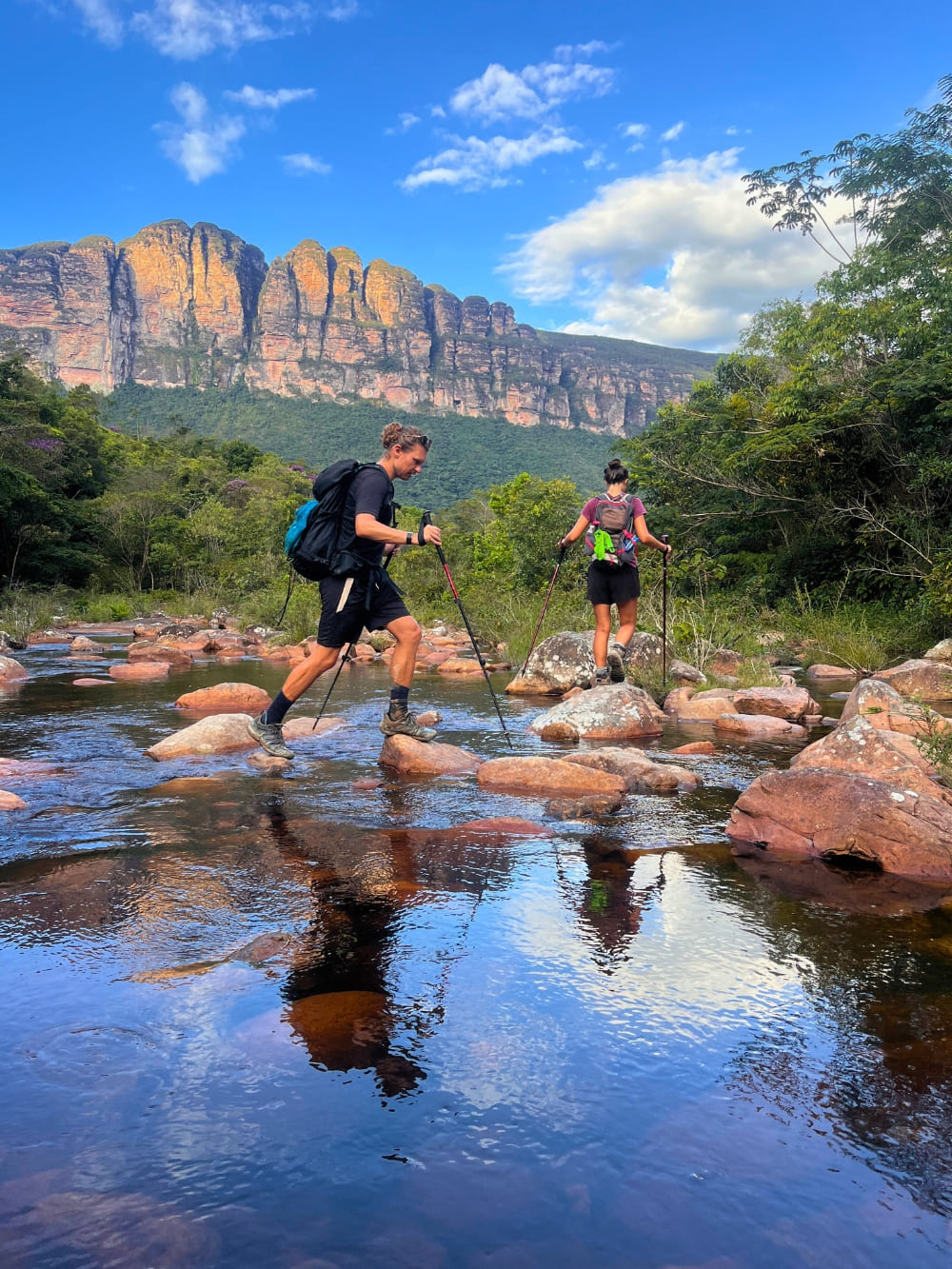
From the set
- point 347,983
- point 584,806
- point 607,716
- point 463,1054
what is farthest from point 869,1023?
point 607,716

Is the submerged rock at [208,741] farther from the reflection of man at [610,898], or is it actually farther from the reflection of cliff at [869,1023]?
the reflection of cliff at [869,1023]

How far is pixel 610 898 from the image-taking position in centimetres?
356

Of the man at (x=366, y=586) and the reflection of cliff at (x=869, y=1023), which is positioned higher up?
the man at (x=366, y=586)

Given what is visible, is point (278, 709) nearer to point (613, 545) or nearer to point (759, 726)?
point (613, 545)

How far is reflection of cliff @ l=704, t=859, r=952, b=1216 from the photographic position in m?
1.94

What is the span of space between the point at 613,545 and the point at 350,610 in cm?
329

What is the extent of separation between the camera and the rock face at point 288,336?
13262 cm

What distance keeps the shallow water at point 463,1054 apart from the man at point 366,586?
5.48 ft

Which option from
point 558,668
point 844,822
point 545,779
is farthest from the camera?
point 558,668

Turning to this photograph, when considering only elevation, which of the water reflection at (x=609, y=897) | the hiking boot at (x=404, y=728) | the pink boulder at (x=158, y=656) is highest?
the hiking boot at (x=404, y=728)

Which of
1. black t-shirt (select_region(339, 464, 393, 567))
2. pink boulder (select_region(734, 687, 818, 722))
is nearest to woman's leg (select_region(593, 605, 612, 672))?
pink boulder (select_region(734, 687, 818, 722))

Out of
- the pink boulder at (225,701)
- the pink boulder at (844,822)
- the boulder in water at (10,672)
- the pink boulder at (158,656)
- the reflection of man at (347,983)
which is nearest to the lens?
the reflection of man at (347,983)

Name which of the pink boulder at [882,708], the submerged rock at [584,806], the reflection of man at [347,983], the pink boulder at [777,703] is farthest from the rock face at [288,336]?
the reflection of man at [347,983]

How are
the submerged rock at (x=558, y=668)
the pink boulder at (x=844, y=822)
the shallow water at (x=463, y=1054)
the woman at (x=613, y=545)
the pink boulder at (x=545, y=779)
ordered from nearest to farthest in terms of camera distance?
the shallow water at (x=463, y=1054) < the pink boulder at (x=844, y=822) < the pink boulder at (x=545, y=779) < the woman at (x=613, y=545) < the submerged rock at (x=558, y=668)
